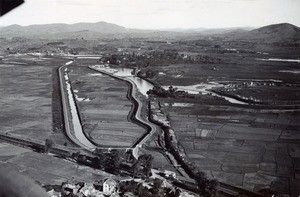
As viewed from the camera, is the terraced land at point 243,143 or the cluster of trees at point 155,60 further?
the cluster of trees at point 155,60

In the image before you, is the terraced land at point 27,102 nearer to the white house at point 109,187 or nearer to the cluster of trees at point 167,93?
the white house at point 109,187

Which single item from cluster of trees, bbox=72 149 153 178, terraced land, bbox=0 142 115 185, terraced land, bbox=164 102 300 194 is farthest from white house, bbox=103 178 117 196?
terraced land, bbox=164 102 300 194

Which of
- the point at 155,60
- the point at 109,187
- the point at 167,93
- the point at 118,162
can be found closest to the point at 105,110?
the point at 167,93

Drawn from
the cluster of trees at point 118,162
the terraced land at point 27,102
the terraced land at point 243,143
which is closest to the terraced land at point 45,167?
the cluster of trees at point 118,162

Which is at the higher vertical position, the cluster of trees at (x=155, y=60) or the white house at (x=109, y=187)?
the cluster of trees at (x=155, y=60)

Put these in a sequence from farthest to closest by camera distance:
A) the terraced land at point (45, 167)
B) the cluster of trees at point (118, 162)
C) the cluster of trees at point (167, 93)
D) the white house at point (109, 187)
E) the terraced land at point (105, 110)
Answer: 1. the cluster of trees at point (167, 93)
2. the terraced land at point (105, 110)
3. the cluster of trees at point (118, 162)
4. the terraced land at point (45, 167)
5. the white house at point (109, 187)

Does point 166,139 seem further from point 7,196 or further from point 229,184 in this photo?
point 7,196

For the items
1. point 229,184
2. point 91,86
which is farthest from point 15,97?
point 229,184

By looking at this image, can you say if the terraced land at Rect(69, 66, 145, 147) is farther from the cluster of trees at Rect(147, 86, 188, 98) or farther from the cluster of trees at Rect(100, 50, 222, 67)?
the cluster of trees at Rect(100, 50, 222, 67)
